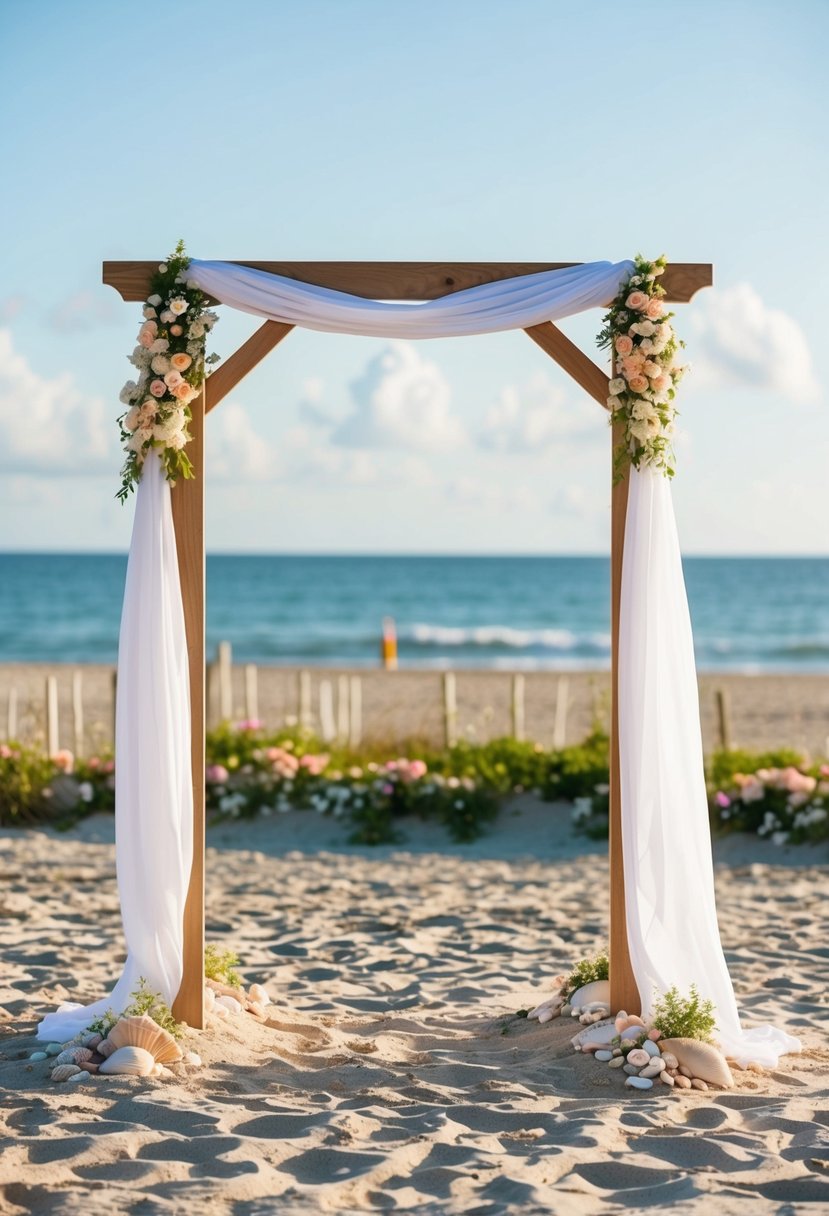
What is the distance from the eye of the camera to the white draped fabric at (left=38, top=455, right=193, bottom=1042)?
4957mm

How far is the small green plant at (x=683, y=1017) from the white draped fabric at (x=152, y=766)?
188cm

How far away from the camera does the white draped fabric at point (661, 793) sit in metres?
4.93

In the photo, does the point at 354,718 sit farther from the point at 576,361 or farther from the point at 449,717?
the point at 576,361

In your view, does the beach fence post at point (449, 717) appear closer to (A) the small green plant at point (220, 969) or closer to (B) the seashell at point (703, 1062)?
(A) the small green plant at point (220, 969)

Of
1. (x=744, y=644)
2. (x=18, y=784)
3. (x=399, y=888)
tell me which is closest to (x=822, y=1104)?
(x=399, y=888)

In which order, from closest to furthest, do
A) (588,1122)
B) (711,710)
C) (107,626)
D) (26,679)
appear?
(588,1122), (711,710), (26,679), (107,626)

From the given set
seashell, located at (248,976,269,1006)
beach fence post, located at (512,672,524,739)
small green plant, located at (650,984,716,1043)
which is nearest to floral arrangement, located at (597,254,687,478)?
small green plant, located at (650,984,716,1043)

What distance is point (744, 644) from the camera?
3625 cm

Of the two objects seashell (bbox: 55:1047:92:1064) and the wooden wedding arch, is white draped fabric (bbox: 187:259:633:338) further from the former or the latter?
seashell (bbox: 55:1047:92:1064)

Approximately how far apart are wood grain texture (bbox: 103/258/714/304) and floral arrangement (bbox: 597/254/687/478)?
0.16 m

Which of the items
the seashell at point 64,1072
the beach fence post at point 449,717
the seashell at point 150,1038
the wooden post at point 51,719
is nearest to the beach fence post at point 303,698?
the beach fence post at point 449,717

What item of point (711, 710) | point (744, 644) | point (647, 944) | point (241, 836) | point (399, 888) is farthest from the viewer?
point (744, 644)

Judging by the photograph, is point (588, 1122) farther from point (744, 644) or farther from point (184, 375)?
point (744, 644)

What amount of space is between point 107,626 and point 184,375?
36.5 meters
